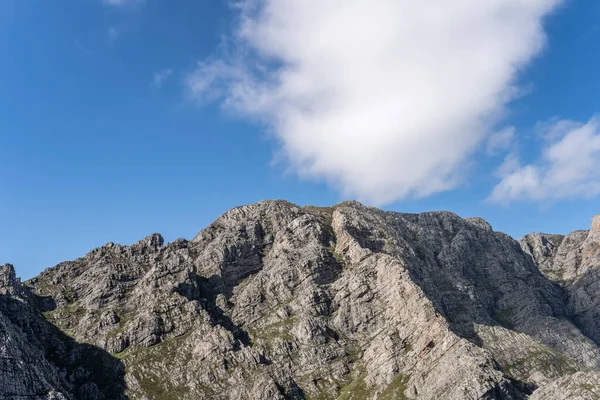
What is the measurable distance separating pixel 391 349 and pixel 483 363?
36.9 metres

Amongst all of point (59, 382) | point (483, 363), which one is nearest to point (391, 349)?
point (483, 363)

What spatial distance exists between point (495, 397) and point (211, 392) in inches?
4166

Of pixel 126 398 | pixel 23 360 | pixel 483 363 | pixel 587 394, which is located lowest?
pixel 587 394

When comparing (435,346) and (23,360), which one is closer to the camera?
(23,360)

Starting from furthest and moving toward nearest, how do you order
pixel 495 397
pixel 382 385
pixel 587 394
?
1. pixel 382 385
2. pixel 495 397
3. pixel 587 394

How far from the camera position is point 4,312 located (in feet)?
653

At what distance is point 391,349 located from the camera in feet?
650

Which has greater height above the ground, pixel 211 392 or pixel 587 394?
pixel 211 392

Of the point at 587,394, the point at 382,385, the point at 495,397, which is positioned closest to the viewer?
the point at 587,394

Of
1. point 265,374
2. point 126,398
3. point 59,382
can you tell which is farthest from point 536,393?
point 59,382

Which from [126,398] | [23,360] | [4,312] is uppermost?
[4,312]

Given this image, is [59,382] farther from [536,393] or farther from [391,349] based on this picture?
[536,393]

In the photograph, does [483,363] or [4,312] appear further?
[4,312]

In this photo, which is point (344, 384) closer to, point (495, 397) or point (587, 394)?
point (495, 397)
